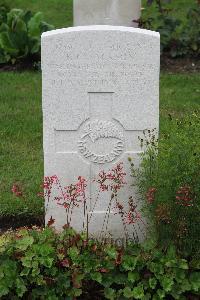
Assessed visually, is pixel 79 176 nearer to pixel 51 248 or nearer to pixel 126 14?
pixel 51 248

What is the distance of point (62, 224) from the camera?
4.84 meters

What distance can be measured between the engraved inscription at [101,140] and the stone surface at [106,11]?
4.77 m

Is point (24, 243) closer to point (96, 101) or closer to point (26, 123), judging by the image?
point (96, 101)

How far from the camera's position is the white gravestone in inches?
176

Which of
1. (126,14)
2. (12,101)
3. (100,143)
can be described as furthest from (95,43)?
(126,14)

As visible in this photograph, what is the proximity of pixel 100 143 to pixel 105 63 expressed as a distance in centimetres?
53

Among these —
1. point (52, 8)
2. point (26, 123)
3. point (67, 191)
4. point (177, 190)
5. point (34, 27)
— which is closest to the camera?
point (177, 190)

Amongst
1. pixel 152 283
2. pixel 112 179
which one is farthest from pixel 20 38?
pixel 152 283

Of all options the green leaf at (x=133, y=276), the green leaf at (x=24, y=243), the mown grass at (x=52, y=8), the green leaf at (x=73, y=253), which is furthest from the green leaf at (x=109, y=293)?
the mown grass at (x=52, y=8)

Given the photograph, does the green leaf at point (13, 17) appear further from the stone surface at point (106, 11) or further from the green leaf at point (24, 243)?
the green leaf at point (24, 243)

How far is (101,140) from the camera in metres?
4.70

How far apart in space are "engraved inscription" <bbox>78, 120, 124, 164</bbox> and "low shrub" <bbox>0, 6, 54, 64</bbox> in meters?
4.55

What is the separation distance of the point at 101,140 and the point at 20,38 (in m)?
4.67

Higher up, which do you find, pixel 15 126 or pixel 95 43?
pixel 95 43
